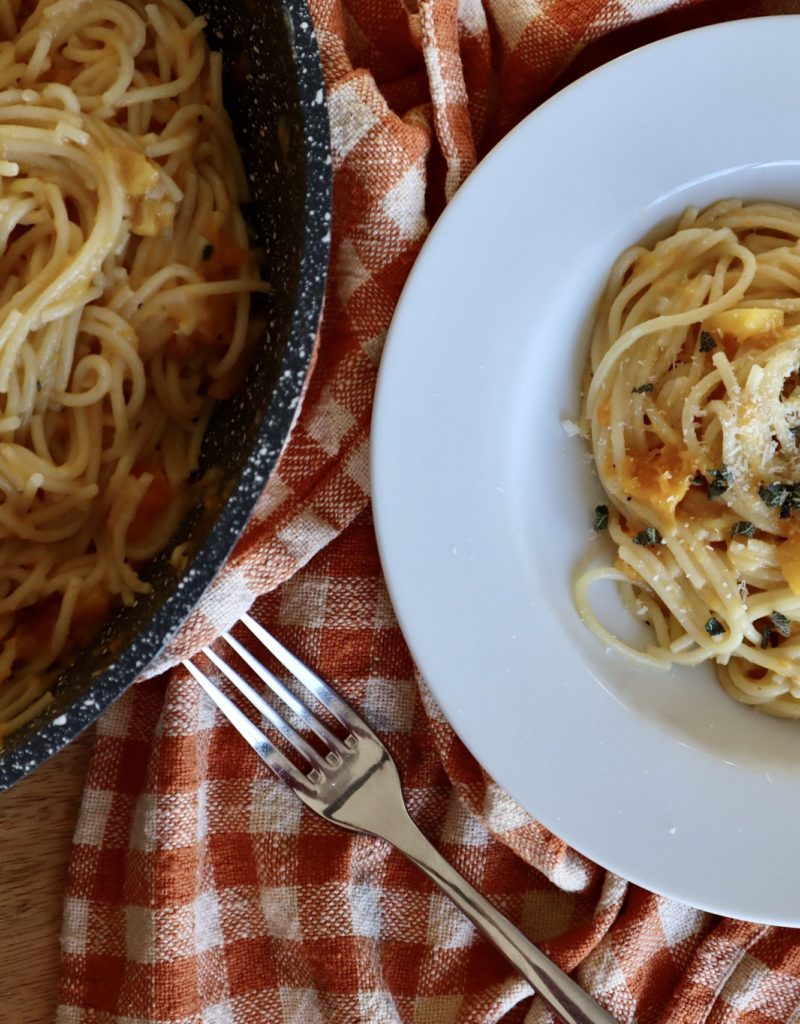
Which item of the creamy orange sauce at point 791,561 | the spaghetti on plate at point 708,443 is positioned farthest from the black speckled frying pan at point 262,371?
the creamy orange sauce at point 791,561

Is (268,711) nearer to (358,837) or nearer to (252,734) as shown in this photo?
(252,734)

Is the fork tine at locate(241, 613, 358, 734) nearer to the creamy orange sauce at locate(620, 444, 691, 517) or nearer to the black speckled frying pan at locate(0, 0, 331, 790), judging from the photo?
the black speckled frying pan at locate(0, 0, 331, 790)

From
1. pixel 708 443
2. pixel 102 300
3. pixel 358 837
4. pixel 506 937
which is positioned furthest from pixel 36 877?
pixel 708 443

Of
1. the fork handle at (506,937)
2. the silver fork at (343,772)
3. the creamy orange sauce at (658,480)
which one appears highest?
the creamy orange sauce at (658,480)

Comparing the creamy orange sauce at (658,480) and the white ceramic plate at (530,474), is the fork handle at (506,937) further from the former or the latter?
the creamy orange sauce at (658,480)

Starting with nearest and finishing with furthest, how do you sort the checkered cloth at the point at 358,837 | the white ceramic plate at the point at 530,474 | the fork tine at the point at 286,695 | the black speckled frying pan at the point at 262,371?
the black speckled frying pan at the point at 262,371 < the white ceramic plate at the point at 530,474 < the checkered cloth at the point at 358,837 < the fork tine at the point at 286,695

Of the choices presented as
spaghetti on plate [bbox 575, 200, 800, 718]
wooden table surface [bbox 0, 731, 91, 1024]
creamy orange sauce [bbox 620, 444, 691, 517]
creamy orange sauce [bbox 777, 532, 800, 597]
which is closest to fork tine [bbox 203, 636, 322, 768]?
wooden table surface [bbox 0, 731, 91, 1024]
